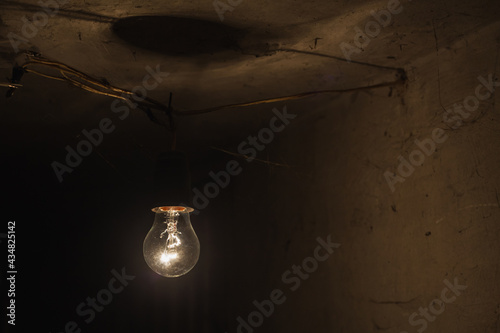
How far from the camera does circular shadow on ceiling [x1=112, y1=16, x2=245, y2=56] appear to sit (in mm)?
1436

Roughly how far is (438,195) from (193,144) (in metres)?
1.57

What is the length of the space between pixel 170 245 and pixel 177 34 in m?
0.71

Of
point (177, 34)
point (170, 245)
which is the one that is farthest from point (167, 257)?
point (177, 34)

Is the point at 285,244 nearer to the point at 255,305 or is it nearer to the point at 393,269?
the point at 255,305

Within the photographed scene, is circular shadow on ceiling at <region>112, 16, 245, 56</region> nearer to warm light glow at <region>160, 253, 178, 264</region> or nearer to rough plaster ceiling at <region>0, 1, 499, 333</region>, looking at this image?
rough plaster ceiling at <region>0, 1, 499, 333</region>

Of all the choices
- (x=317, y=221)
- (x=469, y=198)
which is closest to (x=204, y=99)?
(x=317, y=221)

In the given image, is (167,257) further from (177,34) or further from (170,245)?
(177,34)

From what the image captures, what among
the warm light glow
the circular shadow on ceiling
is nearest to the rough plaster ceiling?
the circular shadow on ceiling

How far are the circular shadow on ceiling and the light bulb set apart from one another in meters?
0.56

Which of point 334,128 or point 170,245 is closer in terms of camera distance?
point 170,245

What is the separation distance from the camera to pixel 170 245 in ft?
5.16

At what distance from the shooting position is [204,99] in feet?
6.88

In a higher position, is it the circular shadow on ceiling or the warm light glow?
the circular shadow on ceiling

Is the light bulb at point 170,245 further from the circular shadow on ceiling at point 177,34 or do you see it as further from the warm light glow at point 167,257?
the circular shadow on ceiling at point 177,34
